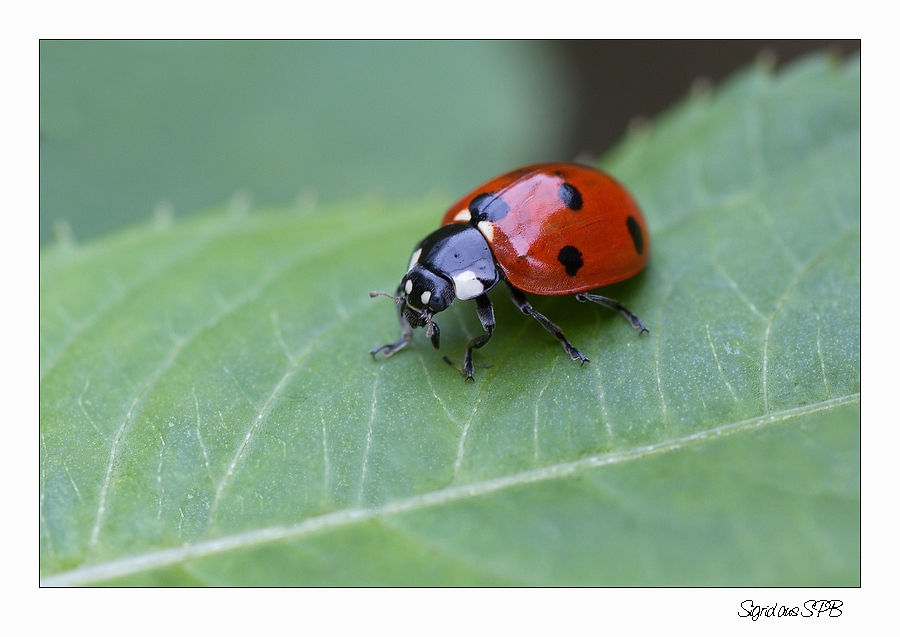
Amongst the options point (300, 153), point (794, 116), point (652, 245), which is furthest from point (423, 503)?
point (300, 153)

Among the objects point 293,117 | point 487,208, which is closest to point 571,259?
point 487,208

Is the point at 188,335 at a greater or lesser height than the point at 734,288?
lesser

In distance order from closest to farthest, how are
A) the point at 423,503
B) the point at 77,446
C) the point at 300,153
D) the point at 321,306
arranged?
the point at 423,503, the point at 77,446, the point at 321,306, the point at 300,153

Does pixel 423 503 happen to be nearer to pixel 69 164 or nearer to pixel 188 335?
pixel 188 335

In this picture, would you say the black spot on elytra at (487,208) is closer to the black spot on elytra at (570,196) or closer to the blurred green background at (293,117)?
the black spot on elytra at (570,196)

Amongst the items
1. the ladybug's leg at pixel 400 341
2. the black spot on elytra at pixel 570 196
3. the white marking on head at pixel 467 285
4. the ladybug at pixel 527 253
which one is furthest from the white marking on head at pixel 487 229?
the ladybug's leg at pixel 400 341

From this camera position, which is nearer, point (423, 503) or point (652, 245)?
point (423, 503)

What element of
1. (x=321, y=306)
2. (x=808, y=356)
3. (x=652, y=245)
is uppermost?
(x=652, y=245)
